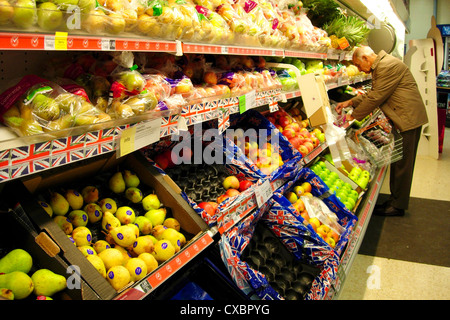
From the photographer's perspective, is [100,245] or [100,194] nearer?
[100,245]

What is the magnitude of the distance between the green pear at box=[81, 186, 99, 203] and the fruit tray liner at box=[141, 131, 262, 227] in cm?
40

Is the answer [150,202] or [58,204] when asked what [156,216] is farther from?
[58,204]

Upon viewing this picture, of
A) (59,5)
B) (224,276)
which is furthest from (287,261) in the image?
(59,5)

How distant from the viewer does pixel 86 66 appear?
144cm

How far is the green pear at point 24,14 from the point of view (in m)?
0.83

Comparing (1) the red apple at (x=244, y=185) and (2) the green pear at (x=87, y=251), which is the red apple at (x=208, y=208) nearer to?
(1) the red apple at (x=244, y=185)

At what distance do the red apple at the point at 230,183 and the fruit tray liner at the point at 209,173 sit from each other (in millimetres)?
26

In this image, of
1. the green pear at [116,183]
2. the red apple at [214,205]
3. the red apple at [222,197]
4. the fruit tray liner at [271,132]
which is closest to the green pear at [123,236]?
the green pear at [116,183]

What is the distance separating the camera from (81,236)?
124cm

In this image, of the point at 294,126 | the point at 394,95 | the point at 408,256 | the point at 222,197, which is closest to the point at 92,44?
the point at 222,197

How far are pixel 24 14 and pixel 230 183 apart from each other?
1.32 metres

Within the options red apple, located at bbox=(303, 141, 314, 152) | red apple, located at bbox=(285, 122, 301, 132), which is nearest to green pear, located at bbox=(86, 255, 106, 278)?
red apple, located at bbox=(303, 141, 314, 152)
